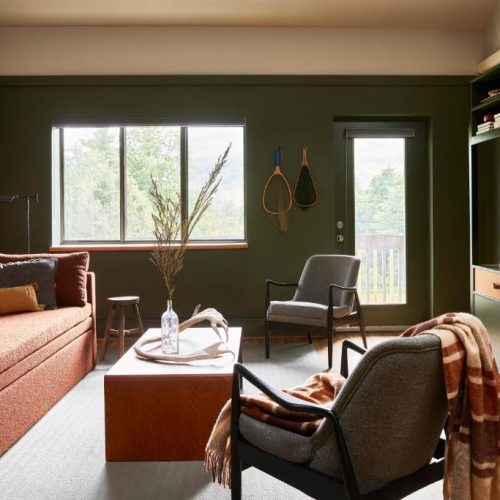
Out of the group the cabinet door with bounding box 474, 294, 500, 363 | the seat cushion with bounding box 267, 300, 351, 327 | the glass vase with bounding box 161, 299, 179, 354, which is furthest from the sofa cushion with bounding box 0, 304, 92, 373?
the cabinet door with bounding box 474, 294, 500, 363

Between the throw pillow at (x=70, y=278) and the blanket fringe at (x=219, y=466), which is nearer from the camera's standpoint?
the blanket fringe at (x=219, y=466)

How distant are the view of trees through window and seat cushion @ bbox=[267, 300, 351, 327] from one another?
4.17 feet

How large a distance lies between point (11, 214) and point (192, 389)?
3477 mm

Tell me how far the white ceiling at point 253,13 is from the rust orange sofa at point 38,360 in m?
2.61

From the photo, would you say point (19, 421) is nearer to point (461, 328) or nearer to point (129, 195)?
point (461, 328)

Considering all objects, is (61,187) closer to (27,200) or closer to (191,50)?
(27,200)

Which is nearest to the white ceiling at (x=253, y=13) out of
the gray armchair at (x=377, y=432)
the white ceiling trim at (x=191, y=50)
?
the white ceiling trim at (x=191, y=50)

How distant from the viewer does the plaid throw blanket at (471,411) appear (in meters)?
1.49

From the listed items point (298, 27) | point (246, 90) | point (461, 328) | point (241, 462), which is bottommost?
point (241, 462)

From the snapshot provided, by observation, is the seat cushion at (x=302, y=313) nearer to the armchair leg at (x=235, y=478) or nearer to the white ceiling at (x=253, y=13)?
the armchair leg at (x=235, y=478)

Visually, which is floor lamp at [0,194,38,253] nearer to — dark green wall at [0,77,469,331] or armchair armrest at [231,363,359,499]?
dark green wall at [0,77,469,331]

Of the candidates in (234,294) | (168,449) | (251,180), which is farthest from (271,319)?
(168,449)

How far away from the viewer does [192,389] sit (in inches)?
100

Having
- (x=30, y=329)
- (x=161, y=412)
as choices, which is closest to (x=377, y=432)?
(x=161, y=412)
